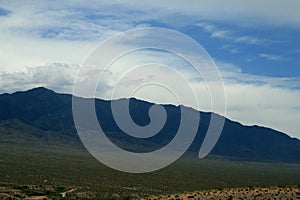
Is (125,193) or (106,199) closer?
(106,199)

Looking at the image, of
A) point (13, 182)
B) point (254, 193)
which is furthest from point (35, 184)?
point (254, 193)

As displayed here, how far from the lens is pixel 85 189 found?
194 feet

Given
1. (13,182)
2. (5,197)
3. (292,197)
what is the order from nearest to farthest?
1. (292,197)
2. (5,197)
3. (13,182)

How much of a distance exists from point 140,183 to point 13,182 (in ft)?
68.7

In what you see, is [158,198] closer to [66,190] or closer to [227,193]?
[227,193]

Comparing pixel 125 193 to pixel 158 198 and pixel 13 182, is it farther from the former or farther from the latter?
pixel 158 198

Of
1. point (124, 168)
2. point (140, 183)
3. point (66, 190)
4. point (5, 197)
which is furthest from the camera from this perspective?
point (124, 168)

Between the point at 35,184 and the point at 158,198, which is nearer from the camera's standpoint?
the point at 158,198

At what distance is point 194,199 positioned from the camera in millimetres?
34094

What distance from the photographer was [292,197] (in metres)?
33.9

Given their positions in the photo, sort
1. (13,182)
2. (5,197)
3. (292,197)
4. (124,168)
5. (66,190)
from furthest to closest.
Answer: (124,168)
(13,182)
(66,190)
(5,197)
(292,197)

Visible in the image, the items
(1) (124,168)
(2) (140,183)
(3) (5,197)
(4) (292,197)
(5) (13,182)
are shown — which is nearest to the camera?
(4) (292,197)

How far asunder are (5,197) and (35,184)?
1403 cm

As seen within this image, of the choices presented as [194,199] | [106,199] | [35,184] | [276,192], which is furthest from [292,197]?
[35,184]
